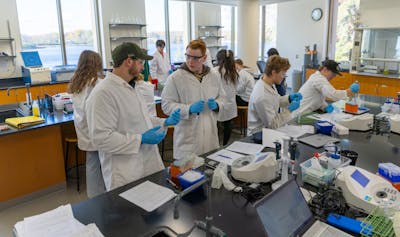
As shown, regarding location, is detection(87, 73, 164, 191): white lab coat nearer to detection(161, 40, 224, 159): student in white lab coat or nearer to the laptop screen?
detection(161, 40, 224, 159): student in white lab coat

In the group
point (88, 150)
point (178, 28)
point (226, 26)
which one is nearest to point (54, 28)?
point (178, 28)

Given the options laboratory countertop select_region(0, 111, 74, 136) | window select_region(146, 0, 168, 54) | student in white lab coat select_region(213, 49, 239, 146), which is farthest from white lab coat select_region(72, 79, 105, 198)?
window select_region(146, 0, 168, 54)

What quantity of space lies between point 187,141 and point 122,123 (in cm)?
83

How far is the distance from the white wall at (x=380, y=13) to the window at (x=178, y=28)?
13.8ft

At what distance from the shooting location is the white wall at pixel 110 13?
20.7 ft

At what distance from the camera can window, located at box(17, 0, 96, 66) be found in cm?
570

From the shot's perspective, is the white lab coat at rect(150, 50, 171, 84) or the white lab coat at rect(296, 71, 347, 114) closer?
the white lab coat at rect(296, 71, 347, 114)

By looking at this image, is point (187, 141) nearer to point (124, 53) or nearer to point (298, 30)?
point (124, 53)

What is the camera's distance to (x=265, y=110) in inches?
101

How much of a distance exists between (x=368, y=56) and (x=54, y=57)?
646cm

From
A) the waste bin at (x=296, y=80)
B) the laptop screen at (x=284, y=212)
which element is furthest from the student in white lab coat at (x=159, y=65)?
the laptop screen at (x=284, y=212)

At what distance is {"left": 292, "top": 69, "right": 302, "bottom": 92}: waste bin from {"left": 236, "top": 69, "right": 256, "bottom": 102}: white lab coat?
3815 millimetres

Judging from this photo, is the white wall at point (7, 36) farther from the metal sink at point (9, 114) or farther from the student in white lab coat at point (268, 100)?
the student in white lab coat at point (268, 100)

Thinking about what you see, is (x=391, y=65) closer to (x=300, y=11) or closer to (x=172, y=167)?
(x=300, y=11)
